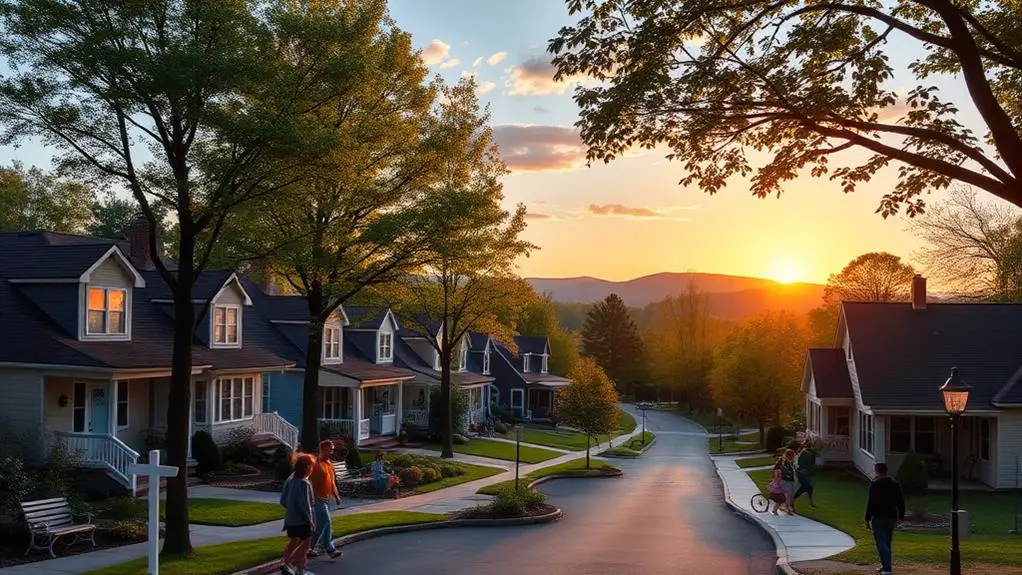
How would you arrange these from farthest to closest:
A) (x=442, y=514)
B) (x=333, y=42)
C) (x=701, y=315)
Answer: (x=701, y=315)
(x=442, y=514)
(x=333, y=42)

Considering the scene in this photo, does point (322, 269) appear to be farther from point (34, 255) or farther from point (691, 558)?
point (691, 558)

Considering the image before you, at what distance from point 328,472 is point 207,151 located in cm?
621

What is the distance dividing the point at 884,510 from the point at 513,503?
385 inches

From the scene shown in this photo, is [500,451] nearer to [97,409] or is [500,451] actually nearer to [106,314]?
[97,409]

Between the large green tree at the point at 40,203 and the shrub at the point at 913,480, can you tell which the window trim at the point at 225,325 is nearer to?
the shrub at the point at 913,480

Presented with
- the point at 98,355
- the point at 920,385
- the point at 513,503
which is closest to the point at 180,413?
the point at 513,503

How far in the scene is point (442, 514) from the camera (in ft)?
73.4

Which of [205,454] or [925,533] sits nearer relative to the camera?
[925,533]

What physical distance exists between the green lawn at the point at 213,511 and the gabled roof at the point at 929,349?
22.6 metres

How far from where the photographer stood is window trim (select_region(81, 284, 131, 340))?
84.9 ft

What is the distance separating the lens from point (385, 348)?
1917 inches

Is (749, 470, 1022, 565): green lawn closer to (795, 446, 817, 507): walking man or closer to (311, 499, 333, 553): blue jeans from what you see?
(795, 446, 817, 507): walking man

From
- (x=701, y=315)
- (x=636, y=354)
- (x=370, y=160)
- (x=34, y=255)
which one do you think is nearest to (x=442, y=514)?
(x=370, y=160)

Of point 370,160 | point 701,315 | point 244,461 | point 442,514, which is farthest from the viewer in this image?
point 701,315
